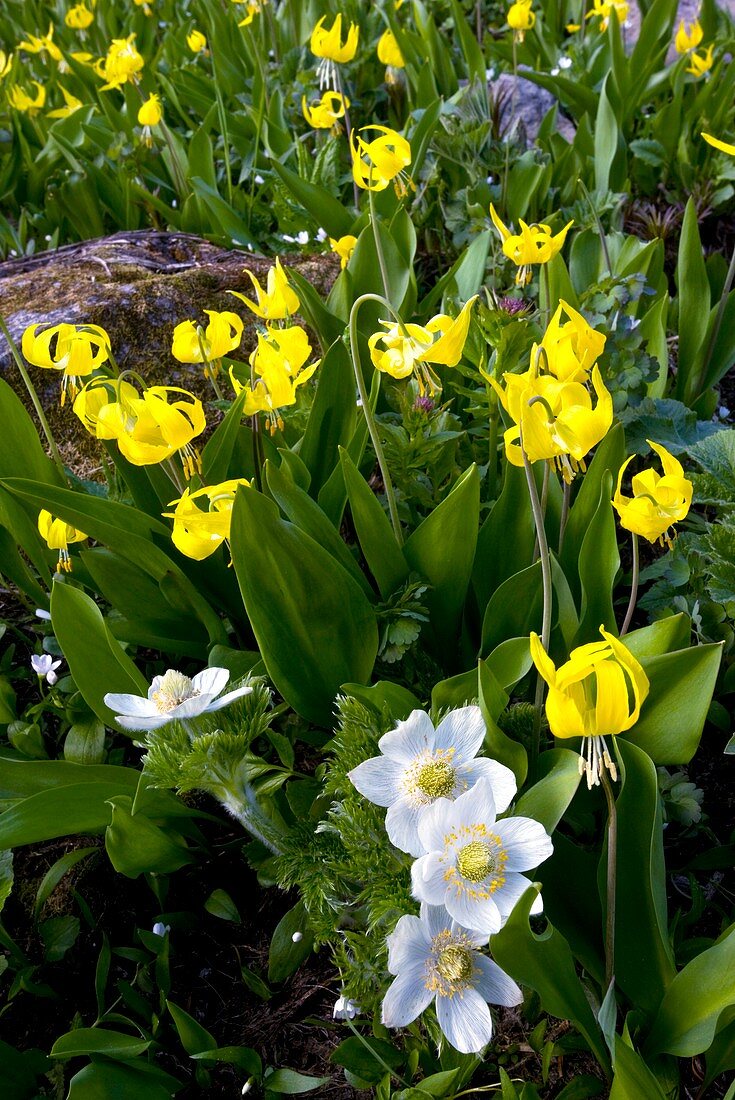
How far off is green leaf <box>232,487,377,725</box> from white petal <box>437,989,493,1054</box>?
22.4 inches

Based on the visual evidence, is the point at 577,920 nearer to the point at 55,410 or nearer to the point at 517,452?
the point at 517,452

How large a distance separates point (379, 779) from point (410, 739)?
0.07 metres

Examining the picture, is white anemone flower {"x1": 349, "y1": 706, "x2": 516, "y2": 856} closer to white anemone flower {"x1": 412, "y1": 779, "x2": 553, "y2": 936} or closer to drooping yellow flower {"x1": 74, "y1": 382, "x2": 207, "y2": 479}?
white anemone flower {"x1": 412, "y1": 779, "x2": 553, "y2": 936}

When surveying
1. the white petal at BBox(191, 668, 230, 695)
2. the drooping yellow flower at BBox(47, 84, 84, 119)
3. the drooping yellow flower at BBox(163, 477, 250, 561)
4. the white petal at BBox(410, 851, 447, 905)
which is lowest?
the white petal at BBox(410, 851, 447, 905)

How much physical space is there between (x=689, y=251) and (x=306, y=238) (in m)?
1.37

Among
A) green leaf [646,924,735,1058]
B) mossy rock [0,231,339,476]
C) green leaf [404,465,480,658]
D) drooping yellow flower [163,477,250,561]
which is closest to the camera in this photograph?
green leaf [646,924,735,1058]

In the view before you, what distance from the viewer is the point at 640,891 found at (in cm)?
119

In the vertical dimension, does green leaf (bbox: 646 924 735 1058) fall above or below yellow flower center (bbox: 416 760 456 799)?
below

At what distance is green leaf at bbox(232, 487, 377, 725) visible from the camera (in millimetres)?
1342

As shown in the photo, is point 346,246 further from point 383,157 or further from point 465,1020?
point 465,1020

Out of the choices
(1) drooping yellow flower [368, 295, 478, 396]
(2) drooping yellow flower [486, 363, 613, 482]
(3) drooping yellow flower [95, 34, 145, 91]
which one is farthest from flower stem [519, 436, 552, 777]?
(3) drooping yellow flower [95, 34, 145, 91]

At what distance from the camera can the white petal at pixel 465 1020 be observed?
1.09 m

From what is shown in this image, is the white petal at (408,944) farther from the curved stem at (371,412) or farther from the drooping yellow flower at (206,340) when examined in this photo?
the drooping yellow flower at (206,340)

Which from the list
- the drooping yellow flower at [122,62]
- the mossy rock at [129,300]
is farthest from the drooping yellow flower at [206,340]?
Answer: the drooping yellow flower at [122,62]
